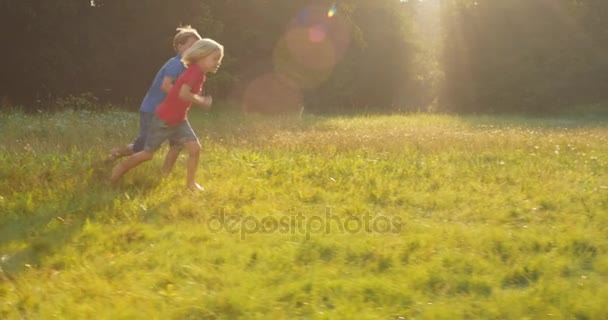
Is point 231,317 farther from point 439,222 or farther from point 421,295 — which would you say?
point 439,222

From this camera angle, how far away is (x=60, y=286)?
3.93 meters

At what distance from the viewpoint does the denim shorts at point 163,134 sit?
680cm

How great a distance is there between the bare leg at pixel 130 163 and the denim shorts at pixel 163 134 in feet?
0.25

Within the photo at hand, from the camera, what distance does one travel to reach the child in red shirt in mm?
6516

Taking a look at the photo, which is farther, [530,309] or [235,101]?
[235,101]

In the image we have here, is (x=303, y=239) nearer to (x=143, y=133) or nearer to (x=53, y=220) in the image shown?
(x=53, y=220)

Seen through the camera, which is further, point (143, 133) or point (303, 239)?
point (143, 133)

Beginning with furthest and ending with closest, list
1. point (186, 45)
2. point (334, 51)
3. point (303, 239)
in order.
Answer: point (334, 51) → point (186, 45) → point (303, 239)

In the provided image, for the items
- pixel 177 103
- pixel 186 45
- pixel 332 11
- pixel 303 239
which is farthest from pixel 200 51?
pixel 332 11

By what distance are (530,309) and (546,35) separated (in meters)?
40.7

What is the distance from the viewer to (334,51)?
35406mm

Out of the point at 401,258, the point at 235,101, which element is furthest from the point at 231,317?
the point at 235,101

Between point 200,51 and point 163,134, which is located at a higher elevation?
point 200,51

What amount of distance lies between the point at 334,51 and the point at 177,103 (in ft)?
96.1
